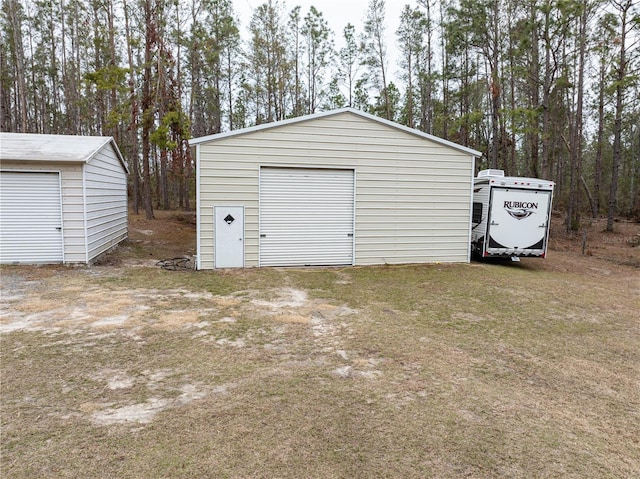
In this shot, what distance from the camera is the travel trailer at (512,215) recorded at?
10.4 m

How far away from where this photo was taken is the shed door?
351 inches

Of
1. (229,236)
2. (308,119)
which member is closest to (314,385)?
(229,236)

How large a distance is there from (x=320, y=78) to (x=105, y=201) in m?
18.3

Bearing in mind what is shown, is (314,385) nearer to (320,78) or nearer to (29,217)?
(29,217)

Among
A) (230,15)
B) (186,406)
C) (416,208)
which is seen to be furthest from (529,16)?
(186,406)

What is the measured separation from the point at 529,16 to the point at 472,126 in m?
8.43

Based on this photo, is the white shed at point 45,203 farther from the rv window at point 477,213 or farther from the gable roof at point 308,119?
the rv window at point 477,213

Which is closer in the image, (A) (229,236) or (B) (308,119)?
(A) (229,236)

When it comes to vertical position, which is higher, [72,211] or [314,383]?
[72,211]

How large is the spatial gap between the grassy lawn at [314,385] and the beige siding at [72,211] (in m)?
2.27

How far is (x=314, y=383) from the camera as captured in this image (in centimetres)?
371

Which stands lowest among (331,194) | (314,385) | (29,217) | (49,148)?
(314,385)

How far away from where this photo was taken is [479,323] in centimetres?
581

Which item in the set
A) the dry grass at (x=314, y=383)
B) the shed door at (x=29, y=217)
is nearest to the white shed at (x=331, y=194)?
the dry grass at (x=314, y=383)
